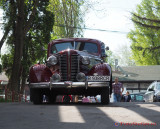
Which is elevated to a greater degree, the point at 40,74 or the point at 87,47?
the point at 87,47

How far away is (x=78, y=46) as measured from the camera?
1323 centimetres

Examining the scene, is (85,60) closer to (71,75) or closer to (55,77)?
(71,75)

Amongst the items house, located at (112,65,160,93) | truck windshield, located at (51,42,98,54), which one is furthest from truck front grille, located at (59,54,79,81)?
house, located at (112,65,160,93)

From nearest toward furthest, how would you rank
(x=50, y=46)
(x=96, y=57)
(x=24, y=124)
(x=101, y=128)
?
1. (x=101, y=128)
2. (x=24, y=124)
3. (x=96, y=57)
4. (x=50, y=46)

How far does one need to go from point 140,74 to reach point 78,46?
111 feet

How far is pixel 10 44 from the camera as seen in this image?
104ft

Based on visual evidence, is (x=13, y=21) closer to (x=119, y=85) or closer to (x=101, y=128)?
(x=119, y=85)

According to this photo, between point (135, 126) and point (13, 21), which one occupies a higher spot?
point (13, 21)

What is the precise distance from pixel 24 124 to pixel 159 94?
12229mm

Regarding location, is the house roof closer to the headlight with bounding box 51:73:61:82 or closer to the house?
the house

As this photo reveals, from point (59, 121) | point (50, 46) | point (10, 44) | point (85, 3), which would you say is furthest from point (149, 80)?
point (59, 121)

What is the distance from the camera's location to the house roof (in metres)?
44.4

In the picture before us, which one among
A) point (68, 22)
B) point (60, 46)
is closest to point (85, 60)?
point (60, 46)

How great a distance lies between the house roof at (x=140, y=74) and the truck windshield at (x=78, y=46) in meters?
31.1
